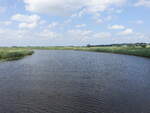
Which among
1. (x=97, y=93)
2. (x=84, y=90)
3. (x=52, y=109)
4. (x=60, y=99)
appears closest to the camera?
(x=52, y=109)

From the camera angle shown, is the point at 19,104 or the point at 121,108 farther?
the point at 19,104

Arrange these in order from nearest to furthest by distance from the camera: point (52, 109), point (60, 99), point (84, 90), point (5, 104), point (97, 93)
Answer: point (52, 109)
point (5, 104)
point (60, 99)
point (97, 93)
point (84, 90)

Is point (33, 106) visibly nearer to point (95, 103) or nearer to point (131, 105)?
point (95, 103)

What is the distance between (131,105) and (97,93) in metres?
3.04

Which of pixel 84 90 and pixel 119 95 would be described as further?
pixel 84 90

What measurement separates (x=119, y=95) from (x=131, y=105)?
75.5 inches

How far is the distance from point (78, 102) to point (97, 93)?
240cm

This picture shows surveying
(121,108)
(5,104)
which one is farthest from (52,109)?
(121,108)

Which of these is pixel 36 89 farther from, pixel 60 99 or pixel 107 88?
pixel 107 88

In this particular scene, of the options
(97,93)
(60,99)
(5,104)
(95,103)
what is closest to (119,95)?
(97,93)

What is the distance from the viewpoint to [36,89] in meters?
13.6

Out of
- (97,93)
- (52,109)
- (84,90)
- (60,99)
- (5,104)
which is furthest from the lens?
(84,90)

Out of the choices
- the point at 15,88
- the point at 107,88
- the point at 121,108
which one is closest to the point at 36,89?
the point at 15,88

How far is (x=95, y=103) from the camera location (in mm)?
10305
